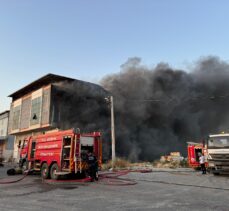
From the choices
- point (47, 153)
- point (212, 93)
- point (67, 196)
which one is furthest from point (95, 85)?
point (67, 196)

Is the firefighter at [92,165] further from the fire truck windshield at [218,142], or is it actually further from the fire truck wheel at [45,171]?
the fire truck windshield at [218,142]

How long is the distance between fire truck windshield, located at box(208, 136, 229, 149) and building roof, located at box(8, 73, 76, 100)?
25.3m

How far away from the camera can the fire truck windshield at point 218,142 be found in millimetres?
13398

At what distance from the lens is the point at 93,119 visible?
34281mm

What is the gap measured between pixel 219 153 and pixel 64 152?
8.72 m

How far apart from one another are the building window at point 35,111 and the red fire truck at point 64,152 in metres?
22.9

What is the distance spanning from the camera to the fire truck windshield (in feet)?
44.0

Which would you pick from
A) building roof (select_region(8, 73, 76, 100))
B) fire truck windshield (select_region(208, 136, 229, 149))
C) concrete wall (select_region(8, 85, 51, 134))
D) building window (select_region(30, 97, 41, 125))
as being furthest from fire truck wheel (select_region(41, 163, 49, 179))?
building window (select_region(30, 97, 41, 125))

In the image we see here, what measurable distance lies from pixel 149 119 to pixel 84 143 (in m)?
28.4

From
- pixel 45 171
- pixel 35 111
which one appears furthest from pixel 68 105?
pixel 45 171

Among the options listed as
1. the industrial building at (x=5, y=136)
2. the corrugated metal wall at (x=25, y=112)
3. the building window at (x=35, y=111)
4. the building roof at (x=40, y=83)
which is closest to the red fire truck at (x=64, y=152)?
the building roof at (x=40, y=83)

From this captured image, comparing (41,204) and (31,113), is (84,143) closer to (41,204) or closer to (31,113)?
(41,204)

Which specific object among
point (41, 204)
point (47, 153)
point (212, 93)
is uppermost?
point (212, 93)

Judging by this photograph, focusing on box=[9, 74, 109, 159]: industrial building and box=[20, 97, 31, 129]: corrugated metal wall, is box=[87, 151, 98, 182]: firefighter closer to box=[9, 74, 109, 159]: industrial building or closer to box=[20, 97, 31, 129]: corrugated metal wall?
box=[9, 74, 109, 159]: industrial building
